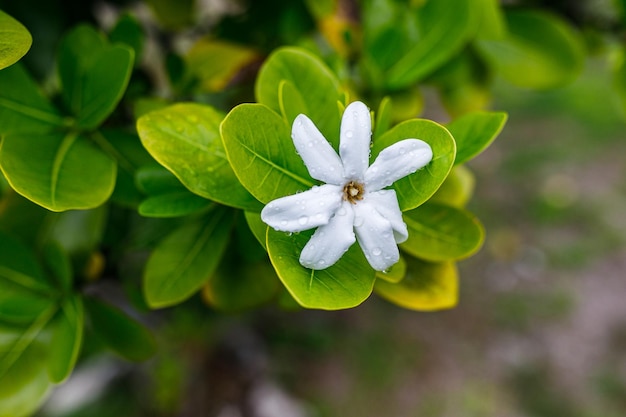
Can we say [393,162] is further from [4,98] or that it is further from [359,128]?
[4,98]

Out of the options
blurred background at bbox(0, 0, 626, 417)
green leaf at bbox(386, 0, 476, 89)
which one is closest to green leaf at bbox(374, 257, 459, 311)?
green leaf at bbox(386, 0, 476, 89)

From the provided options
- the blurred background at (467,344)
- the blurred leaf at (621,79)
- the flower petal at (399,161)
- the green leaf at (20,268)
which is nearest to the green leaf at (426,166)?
the flower petal at (399,161)

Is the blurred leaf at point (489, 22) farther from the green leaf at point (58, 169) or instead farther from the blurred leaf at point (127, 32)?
the green leaf at point (58, 169)

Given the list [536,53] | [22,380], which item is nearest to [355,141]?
[22,380]

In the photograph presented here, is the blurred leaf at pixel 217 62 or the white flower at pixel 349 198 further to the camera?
the blurred leaf at pixel 217 62

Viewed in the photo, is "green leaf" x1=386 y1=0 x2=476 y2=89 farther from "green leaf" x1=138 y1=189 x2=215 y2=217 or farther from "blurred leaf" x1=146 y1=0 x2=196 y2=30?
"blurred leaf" x1=146 y1=0 x2=196 y2=30

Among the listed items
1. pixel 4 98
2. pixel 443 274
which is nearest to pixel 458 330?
pixel 443 274

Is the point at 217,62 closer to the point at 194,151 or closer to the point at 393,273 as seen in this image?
the point at 194,151
